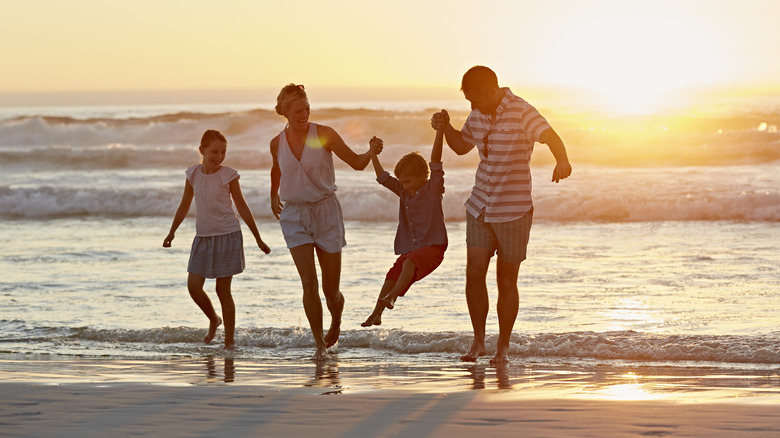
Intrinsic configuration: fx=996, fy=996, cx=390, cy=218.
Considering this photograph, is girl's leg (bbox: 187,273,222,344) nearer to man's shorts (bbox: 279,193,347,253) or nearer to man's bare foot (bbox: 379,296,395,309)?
man's shorts (bbox: 279,193,347,253)

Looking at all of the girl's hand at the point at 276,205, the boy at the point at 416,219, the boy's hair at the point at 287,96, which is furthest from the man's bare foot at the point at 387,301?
the boy's hair at the point at 287,96

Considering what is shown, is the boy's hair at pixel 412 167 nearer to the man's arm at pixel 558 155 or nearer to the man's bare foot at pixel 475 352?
the man's arm at pixel 558 155

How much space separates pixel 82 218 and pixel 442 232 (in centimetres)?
1261

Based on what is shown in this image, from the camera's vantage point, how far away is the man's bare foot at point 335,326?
22.1 ft

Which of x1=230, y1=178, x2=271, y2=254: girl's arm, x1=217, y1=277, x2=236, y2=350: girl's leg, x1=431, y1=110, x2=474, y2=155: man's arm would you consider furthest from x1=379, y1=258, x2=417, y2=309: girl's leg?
x1=217, y1=277, x2=236, y2=350: girl's leg

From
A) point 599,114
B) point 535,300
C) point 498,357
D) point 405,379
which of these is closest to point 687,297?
point 535,300

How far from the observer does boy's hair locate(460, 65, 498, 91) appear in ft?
19.0

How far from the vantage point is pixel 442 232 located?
644 centimetres

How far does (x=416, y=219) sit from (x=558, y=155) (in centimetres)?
120

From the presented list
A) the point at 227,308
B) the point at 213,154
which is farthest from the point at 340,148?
the point at 227,308

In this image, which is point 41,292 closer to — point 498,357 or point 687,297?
point 498,357

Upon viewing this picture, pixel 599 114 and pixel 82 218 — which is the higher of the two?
pixel 599 114

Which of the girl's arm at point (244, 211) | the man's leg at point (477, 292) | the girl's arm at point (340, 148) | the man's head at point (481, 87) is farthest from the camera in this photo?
the girl's arm at point (244, 211)

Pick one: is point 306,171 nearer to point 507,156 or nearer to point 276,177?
point 276,177
